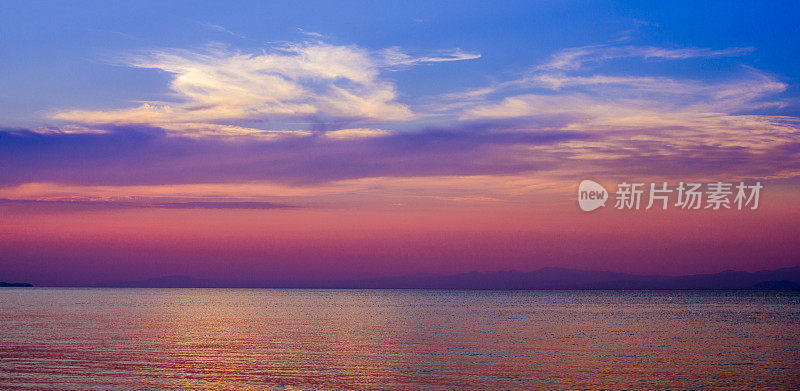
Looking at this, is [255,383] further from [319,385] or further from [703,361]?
[703,361]

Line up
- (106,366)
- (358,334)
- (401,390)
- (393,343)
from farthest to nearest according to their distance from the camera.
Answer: (358,334) < (393,343) < (106,366) < (401,390)

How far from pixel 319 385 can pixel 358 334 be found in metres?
28.5

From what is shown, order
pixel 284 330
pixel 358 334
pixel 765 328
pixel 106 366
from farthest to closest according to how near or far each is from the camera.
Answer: pixel 765 328 < pixel 284 330 < pixel 358 334 < pixel 106 366

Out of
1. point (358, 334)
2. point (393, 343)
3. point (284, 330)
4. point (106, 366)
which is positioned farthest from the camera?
point (284, 330)

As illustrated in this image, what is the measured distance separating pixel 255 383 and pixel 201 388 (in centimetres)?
234

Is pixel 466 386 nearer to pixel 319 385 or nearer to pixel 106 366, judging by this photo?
pixel 319 385

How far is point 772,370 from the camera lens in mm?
36688

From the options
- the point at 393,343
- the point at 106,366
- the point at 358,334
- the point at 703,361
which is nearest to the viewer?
the point at 106,366

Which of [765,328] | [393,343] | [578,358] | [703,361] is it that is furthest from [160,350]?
[765,328]

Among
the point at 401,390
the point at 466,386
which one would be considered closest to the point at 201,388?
the point at 401,390

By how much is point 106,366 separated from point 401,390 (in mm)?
16458

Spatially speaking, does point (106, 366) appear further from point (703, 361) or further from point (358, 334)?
point (703, 361)

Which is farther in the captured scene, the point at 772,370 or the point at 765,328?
the point at 765,328

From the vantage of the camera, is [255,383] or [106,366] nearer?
[255,383]
